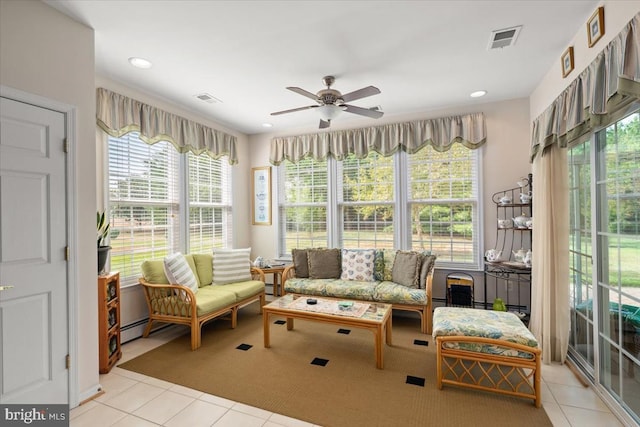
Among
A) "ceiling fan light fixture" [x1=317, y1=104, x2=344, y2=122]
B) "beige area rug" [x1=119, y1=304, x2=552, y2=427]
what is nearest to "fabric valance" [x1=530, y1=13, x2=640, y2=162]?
"ceiling fan light fixture" [x1=317, y1=104, x2=344, y2=122]

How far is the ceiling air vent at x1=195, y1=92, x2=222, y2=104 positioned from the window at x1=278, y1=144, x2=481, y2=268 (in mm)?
1665

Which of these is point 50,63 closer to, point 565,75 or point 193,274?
point 193,274

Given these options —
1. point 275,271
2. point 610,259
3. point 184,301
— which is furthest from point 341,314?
point 610,259

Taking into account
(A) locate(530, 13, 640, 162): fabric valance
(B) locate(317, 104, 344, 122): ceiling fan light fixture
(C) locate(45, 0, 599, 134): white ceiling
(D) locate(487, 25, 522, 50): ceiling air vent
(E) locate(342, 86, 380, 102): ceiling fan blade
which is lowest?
(A) locate(530, 13, 640, 162): fabric valance

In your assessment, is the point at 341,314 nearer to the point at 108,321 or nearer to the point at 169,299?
the point at 169,299

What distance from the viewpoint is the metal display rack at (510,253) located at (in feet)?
12.5

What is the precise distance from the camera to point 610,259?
2.18 meters

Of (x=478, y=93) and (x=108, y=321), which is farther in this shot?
(x=478, y=93)

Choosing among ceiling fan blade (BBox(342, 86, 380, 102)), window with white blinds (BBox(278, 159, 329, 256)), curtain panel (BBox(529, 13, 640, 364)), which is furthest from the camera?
window with white blinds (BBox(278, 159, 329, 256))

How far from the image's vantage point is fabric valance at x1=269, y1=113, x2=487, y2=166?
13.3 ft

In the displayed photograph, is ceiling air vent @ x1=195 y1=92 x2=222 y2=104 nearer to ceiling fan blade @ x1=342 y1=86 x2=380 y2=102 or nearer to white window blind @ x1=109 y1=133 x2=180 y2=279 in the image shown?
white window blind @ x1=109 y1=133 x2=180 y2=279

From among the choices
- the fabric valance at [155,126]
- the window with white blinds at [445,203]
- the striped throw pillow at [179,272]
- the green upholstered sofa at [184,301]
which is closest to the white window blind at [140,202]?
the fabric valance at [155,126]

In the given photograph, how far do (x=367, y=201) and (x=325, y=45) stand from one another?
257 centimetres

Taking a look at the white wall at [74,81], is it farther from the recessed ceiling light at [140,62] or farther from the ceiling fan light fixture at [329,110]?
the ceiling fan light fixture at [329,110]
